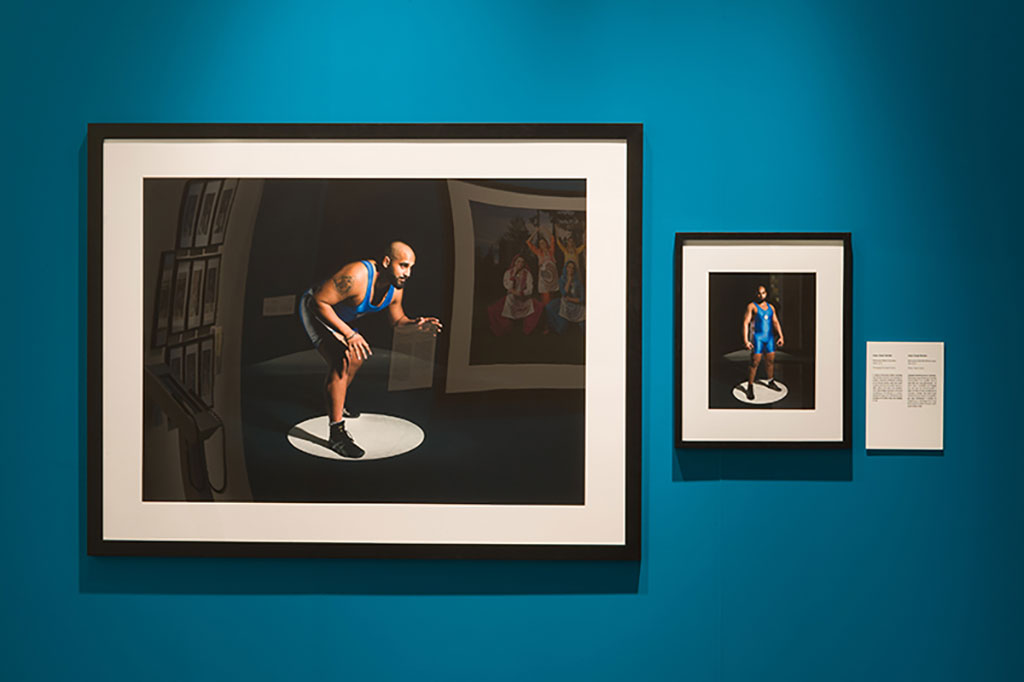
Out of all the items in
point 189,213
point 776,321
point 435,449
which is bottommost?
point 435,449

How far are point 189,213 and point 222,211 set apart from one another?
6cm

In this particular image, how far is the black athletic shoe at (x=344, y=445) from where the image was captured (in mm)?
1318

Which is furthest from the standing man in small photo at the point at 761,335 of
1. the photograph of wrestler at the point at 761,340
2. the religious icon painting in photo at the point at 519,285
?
the religious icon painting in photo at the point at 519,285

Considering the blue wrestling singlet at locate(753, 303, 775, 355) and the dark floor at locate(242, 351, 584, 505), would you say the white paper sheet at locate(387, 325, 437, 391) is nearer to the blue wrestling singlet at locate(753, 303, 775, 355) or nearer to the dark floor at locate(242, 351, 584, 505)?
the dark floor at locate(242, 351, 584, 505)

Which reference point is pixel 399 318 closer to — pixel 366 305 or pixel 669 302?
pixel 366 305

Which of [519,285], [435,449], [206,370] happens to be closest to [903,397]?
[519,285]

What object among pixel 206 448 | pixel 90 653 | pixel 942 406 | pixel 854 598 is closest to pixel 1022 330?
pixel 942 406

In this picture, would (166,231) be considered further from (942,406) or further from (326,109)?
(942,406)

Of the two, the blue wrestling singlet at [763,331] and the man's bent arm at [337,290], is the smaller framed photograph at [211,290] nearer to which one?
the man's bent arm at [337,290]

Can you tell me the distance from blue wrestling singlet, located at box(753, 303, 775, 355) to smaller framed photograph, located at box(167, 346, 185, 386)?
3.30ft

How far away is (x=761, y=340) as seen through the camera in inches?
52.1

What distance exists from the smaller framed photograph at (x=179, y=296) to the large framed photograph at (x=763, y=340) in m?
0.86

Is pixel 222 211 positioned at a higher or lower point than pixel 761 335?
higher

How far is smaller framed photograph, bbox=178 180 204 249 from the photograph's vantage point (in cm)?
131
